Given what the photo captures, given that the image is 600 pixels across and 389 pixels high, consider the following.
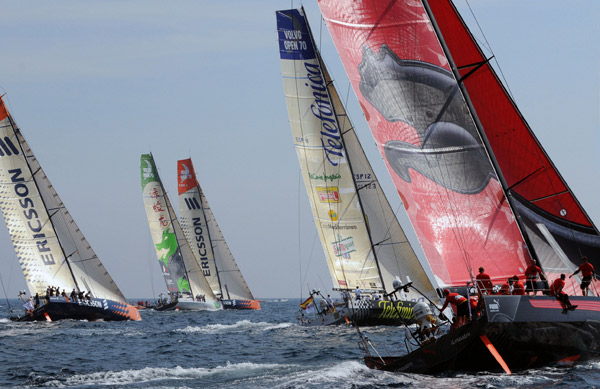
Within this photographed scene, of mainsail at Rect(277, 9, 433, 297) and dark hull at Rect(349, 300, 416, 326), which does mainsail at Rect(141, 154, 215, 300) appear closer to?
mainsail at Rect(277, 9, 433, 297)

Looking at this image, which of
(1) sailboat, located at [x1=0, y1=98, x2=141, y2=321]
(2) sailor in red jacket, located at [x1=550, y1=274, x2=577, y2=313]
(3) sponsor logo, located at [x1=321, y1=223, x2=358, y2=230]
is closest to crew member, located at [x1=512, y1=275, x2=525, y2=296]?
(2) sailor in red jacket, located at [x1=550, y1=274, x2=577, y2=313]

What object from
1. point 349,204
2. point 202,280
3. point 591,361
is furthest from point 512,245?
point 202,280

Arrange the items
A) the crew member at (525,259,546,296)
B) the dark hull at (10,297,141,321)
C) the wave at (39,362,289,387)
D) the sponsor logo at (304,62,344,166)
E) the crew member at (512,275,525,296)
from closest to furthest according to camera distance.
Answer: the crew member at (512,275,525,296) < the crew member at (525,259,546,296) < the wave at (39,362,289,387) < the sponsor logo at (304,62,344,166) < the dark hull at (10,297,141,321)

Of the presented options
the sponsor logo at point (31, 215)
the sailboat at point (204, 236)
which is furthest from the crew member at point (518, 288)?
the sailboat at point (204, 236)

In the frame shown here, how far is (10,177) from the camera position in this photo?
46188 mm

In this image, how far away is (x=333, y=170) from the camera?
35.9 meters

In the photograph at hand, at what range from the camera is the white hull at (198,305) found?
69062 millimetres

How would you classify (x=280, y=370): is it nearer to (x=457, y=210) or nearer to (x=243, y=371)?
(x=243, y=371)

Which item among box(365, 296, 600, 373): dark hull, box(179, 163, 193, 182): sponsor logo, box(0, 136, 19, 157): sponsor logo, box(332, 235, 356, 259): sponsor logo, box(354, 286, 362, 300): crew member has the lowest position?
box(365, 296, 600, 373): dark hull

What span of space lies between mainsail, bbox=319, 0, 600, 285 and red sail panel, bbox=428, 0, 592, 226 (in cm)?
2

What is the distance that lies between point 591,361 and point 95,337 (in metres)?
22.8

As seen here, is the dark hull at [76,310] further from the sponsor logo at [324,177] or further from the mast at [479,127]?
the mast at [479,127]

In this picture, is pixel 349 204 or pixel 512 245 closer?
pixel 512 245

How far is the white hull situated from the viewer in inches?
2719
